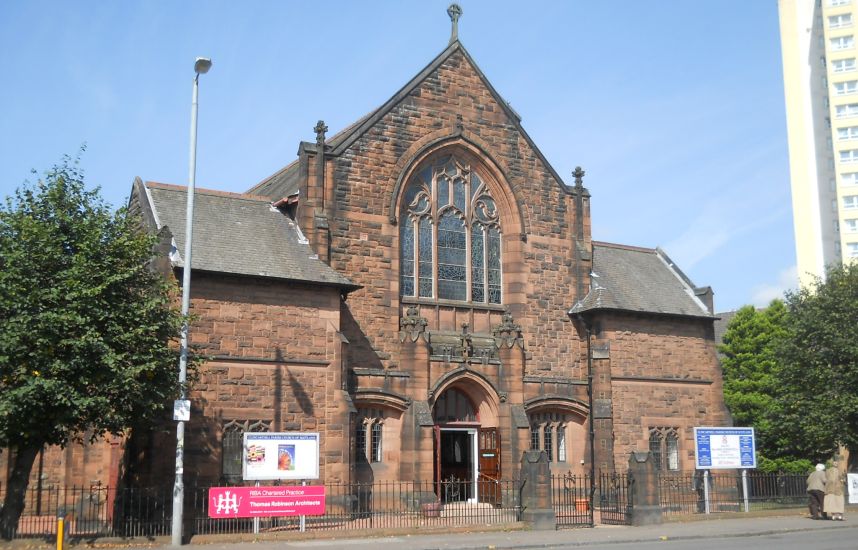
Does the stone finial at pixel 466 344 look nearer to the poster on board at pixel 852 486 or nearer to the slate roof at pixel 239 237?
the slate roof at pixel 239 237

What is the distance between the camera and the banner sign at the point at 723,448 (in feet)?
90.2

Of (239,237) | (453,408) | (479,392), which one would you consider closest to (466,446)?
(453,408)

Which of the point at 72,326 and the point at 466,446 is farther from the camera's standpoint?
the point at 466,446

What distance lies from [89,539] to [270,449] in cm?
455

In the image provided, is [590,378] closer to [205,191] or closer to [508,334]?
[508,334]

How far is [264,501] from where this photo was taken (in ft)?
69.7

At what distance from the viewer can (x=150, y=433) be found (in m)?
23.1

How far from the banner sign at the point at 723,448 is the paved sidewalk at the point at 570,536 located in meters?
1.73

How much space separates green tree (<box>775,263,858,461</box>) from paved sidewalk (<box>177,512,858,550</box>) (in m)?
6.09

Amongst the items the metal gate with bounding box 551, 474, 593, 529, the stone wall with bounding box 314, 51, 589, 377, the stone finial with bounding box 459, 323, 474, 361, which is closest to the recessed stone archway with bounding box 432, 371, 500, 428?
the stone finial with bounding box 459, 323, 474, 361

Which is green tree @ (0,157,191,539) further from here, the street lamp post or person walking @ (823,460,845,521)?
person walking @ (823,460,845,521)

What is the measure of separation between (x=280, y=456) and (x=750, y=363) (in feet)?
95.5

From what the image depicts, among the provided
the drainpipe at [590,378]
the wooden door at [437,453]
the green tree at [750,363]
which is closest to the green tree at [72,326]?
the wooden door at [437,453]

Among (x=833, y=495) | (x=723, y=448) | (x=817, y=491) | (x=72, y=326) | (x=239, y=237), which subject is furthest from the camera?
(x=723, y=448)
